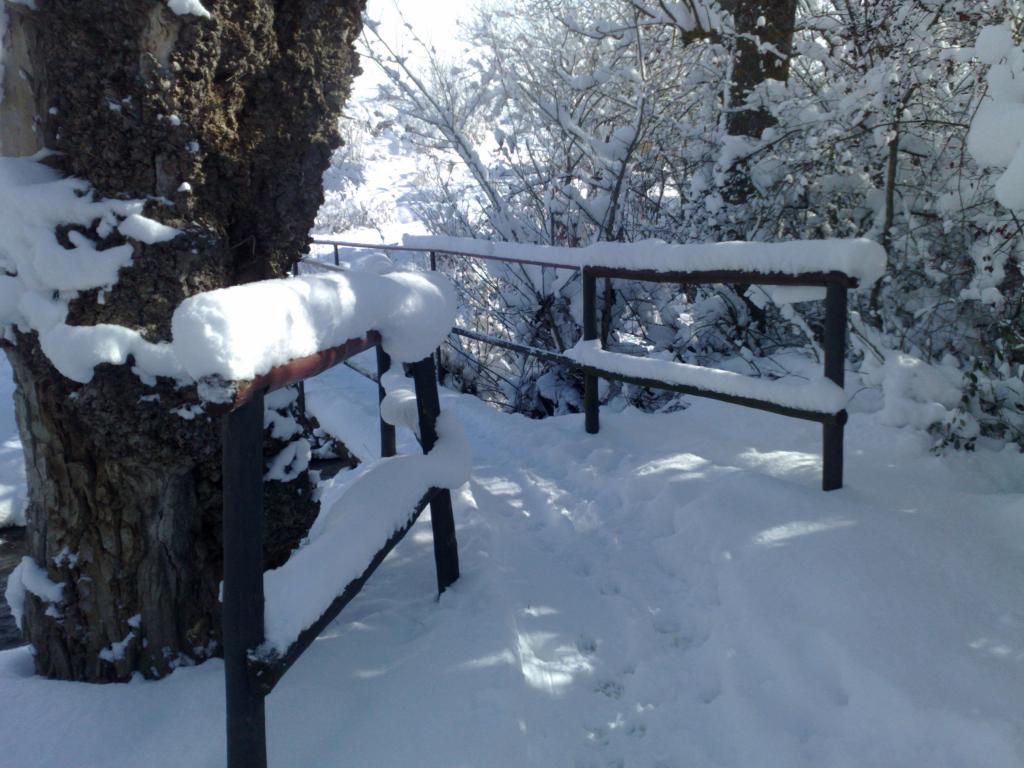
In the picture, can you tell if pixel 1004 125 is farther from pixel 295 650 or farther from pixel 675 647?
pixel 295 650

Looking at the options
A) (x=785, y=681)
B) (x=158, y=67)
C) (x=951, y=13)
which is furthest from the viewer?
(x=951, y=13)

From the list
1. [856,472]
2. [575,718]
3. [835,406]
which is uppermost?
[835,406]

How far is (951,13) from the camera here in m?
3.99

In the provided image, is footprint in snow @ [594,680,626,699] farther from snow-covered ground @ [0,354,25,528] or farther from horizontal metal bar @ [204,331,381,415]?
snow-covered ground @ [0,354,25,528]

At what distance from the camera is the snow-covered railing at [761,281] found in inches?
117

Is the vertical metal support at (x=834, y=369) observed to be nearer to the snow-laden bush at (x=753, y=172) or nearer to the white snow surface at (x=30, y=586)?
the snow-laden bush at (x=753, y=172)

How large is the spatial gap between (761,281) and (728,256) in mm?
205

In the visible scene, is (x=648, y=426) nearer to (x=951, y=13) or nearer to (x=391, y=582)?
(x=391, y=582)

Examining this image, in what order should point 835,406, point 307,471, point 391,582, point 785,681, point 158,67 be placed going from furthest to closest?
1. point 835,406
2. point 391,582
3. point 307,471
4. point 785,681
5. point 158,67

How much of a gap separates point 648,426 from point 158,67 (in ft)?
10.0

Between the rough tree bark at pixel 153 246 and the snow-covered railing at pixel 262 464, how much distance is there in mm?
403

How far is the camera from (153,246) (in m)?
2.02

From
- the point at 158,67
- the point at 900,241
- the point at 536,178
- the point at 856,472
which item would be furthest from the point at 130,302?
the point at 536,178

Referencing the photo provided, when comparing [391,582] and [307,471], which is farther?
[391,582]
